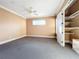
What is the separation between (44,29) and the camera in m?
8.12

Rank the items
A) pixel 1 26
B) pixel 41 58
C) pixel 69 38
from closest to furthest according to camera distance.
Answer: pixel 41 58 → pixel 1 26 → pixel 69 38

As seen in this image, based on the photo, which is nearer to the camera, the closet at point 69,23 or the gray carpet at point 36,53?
the gray carpet at point 36,53

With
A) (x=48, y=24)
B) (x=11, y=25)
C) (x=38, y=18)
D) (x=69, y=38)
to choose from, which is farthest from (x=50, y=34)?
(x=11, y=25)

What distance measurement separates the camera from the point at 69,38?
5.15m

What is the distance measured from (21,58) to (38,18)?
618cm

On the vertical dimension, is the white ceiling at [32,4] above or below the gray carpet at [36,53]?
above

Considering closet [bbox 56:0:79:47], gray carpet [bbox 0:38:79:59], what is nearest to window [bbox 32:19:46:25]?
closet [bbox 56:0:79:47]

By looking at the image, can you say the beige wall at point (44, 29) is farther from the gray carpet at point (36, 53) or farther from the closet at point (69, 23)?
the gray carpet at point (36, 53)

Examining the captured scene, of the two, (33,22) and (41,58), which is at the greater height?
(33,22)

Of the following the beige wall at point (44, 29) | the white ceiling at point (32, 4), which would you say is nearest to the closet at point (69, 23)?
the white ceiling at point (32, 4)

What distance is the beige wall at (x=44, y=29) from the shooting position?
7.79 metres

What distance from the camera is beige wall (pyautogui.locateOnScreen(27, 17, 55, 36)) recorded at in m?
7.79

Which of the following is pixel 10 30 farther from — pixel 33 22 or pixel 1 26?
pixel 33 22

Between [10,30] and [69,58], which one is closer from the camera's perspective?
[69,58]
